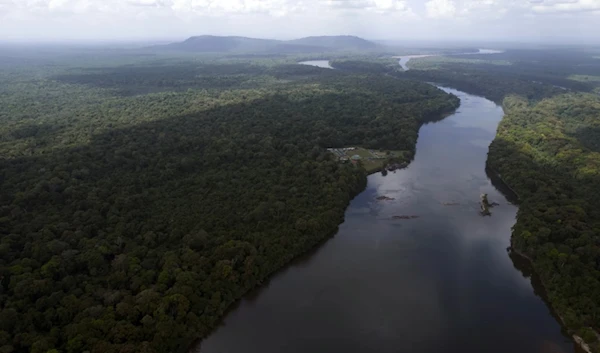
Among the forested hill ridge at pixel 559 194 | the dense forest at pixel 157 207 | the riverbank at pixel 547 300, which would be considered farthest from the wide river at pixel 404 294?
the dense forest at pixel 157 207

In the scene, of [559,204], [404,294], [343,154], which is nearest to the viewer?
[404,294]

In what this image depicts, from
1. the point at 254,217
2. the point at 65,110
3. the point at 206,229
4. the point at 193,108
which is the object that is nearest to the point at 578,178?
the point at 254,217

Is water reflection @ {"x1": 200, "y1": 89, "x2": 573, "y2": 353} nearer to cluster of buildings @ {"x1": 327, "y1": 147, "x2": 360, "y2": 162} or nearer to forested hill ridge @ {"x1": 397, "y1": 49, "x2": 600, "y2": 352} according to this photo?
forested hill ridge @ {"x1": 397, "y1": 49, "x2": 600, "y2": 352}

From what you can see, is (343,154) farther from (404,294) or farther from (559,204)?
(404,294)

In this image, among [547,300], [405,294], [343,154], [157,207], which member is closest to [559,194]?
[547,300]

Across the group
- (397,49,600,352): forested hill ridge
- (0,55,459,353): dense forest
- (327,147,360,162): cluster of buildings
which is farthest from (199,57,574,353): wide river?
(327,147,360,162): cluster of buildings

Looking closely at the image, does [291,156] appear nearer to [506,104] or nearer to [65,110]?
[65,110]
